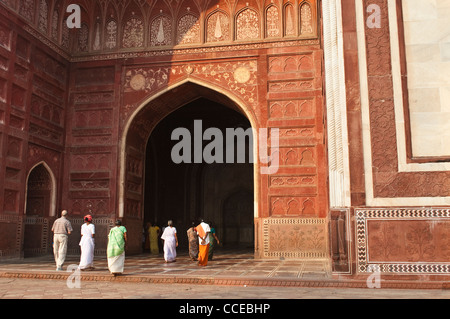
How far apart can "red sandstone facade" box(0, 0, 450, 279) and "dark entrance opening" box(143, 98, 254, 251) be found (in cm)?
354

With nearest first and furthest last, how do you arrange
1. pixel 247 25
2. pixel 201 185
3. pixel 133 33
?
pixel 247 25
pixel 133 33
pixel 201 185

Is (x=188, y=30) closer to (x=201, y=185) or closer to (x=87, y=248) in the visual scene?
(x=87, y=248)

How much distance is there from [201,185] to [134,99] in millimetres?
6657

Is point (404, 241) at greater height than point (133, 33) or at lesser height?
lesser

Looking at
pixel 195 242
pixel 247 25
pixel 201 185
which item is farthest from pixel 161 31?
pixel 201 185

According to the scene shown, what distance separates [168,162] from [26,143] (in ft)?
22.8

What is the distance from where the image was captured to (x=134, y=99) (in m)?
11.9

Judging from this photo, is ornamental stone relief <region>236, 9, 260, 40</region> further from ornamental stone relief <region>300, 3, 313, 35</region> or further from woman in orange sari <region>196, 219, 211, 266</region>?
woman in orange sari <region>196, 219, 211, 266</region>

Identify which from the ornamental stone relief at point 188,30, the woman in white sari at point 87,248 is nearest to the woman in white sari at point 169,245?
the woman in white sari at point 87,248

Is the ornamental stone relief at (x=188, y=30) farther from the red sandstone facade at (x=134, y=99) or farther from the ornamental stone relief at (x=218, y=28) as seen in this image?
the ornamental stone relief at (x=218, y=28)

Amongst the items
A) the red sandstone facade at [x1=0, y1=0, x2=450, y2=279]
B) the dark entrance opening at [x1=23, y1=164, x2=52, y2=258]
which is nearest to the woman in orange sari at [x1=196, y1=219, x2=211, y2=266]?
the red sandstone facade at [x1=0, y1=0, x2=450, y2=279]

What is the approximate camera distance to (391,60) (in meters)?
7.05

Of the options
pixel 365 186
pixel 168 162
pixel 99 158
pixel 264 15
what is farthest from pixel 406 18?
pixel 168 162

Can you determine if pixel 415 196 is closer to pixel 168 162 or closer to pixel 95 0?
pixel 95 0
